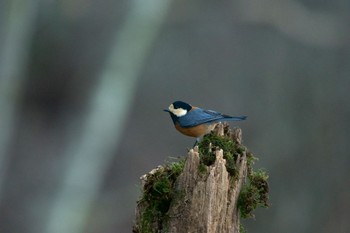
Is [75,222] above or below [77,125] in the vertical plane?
below

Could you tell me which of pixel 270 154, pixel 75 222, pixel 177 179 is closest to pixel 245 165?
pixel 177 179

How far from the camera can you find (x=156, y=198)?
3.36 metres

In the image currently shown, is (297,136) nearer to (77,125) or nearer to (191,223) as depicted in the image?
(77,125)

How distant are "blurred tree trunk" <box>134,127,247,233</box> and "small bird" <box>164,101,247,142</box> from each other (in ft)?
2.18

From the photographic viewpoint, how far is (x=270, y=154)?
9297mm

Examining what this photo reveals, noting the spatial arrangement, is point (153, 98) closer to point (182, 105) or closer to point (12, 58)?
point (12, 58)

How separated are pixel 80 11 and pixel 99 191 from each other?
2.22m

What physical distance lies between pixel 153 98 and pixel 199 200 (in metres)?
6.32

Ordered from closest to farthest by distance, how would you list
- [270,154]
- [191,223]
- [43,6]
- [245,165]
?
[191,223] < [245,165] < [270,154] < [43,6]

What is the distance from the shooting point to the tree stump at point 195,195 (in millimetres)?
3273

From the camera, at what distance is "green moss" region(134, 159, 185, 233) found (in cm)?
334

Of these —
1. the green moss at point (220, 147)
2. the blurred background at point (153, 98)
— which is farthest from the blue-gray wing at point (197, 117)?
the blurred background at point (153, 98)

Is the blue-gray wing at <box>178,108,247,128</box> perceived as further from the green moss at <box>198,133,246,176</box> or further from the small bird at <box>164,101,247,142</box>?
the green moss at <box>198,133,246,176</box>

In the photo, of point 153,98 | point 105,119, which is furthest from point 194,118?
point 105,119
